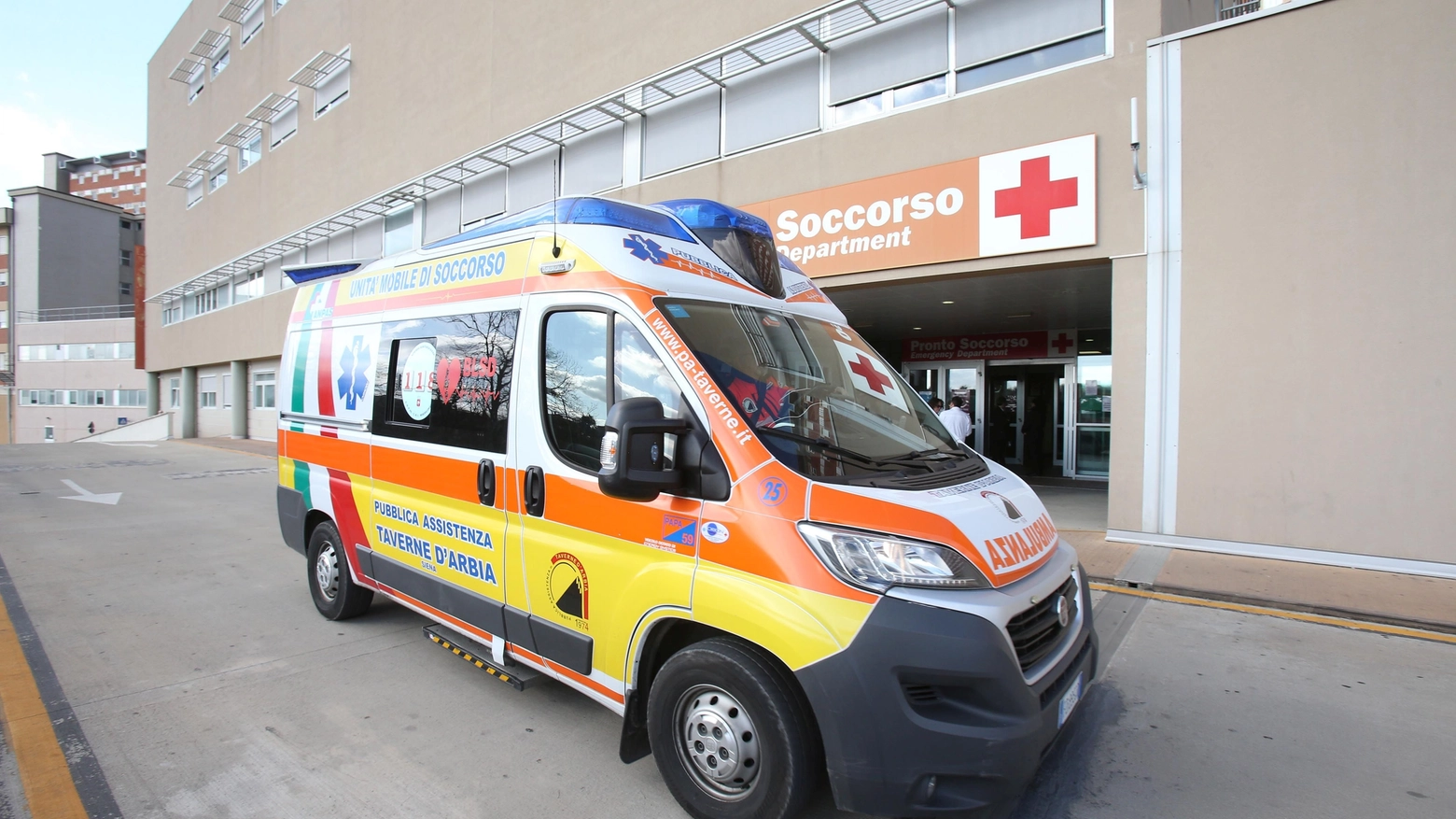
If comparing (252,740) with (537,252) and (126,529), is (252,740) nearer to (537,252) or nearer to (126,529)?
(537,252)

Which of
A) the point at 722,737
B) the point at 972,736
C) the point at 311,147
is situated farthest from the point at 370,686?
the point at 311,147

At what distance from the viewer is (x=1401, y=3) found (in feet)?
20.1

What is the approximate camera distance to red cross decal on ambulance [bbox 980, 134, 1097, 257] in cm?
741

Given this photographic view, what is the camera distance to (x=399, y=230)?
17953 mm

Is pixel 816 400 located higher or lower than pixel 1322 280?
lower

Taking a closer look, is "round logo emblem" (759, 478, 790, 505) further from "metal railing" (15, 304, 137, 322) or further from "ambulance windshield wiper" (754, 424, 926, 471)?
"metal railing" (15, 304, 137, 322)

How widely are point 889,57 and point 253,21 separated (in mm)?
28537

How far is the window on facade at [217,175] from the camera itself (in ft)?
93.1

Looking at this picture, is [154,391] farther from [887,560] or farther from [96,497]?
[887,560]

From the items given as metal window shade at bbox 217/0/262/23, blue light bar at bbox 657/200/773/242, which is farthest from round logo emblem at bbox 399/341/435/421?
metal window shade at bbox 217/0/262/23

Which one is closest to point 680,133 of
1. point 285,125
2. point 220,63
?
point 285,125

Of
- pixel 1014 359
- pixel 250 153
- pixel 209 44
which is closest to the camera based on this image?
pixel 1014 359

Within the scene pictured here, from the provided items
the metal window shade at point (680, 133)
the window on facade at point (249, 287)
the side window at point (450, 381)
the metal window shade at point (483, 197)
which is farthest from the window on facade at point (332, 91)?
the side window at point (450, 381)

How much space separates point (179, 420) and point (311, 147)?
17.4 metres
